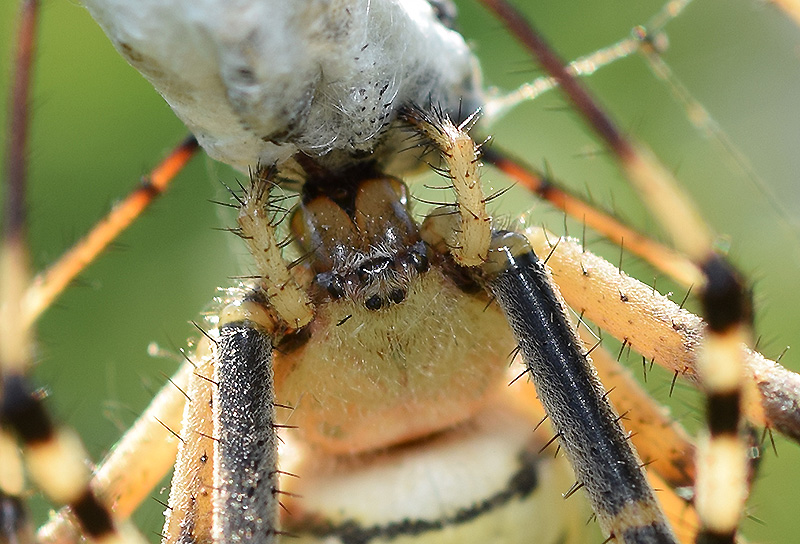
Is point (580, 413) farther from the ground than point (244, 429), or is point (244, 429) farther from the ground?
point (244, 429)

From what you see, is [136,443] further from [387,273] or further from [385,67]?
[385,67]

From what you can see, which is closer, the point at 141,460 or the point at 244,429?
the point at 244,429

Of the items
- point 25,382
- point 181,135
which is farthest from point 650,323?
point 181,135

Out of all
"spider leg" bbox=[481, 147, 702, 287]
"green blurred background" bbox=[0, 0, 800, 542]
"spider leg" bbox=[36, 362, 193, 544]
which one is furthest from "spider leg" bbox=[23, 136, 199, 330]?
"green blurred background" bbox=[0, 0, 800, 542]

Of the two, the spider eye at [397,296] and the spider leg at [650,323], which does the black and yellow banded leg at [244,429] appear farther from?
the spider leg at [650,323]

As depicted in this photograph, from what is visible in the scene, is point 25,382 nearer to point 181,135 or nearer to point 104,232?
point 104,232

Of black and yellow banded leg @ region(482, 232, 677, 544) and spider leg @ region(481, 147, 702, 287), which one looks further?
spider leg @ region(481, 147, 702, 287)

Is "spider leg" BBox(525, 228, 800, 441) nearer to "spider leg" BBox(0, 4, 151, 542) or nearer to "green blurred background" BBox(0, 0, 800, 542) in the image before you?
"spider leg" BBox(0, 4, 151, 542)
